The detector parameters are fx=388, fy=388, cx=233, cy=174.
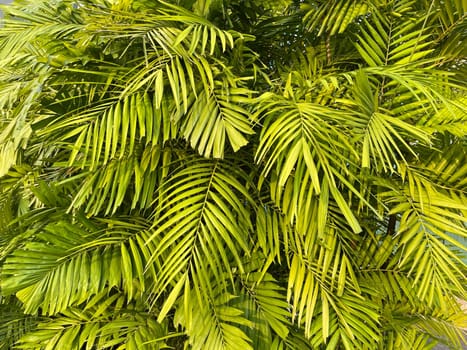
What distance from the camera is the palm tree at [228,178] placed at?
0.66 m

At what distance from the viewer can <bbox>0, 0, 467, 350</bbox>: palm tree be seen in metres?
0.66

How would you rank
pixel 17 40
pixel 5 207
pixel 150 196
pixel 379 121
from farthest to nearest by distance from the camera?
1. pixel 5 207
2. pixel 17 40
3. pixel 150 196
4. pixel 379 121

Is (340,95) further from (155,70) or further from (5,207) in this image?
(5,207)

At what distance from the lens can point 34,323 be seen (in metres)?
0.90

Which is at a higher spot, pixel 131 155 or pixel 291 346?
pixel 131 155

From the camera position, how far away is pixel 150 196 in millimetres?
753

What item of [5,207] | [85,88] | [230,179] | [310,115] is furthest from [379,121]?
[5,207]

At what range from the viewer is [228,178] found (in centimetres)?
73

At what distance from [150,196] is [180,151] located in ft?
0.36

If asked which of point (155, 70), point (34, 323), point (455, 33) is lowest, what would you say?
point (34, 323)

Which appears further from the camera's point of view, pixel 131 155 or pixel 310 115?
pixel 131 155

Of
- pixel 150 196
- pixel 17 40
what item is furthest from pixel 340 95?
pixel 17 40

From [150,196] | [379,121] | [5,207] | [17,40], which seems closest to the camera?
[379,121]

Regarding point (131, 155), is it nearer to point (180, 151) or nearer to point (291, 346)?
point (180, 151)
